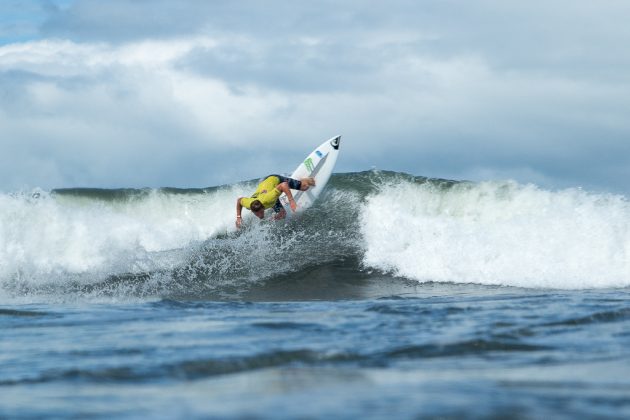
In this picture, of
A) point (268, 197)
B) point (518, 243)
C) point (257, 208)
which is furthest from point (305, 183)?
point (518, 243)

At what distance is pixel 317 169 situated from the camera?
1788 cm

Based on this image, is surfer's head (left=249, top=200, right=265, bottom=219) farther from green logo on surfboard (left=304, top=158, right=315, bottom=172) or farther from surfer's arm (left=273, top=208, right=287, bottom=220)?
green logo on surfboard (left=304, top=158, right=315, bottom=172)

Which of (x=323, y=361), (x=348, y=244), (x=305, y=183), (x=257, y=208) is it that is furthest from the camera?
(x=305, y=183)

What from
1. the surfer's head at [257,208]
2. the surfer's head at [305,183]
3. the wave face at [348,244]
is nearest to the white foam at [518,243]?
the wave face at [348,244]

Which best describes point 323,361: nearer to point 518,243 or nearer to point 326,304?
point 326,304

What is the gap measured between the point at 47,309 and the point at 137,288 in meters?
3.60

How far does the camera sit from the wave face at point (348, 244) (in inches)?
588

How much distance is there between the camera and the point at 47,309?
34.6 feet

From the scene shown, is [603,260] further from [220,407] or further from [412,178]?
[220,407]

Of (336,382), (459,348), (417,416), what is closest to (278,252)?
(459,348)

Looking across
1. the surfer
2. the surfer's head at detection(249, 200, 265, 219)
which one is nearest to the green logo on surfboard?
the surfer

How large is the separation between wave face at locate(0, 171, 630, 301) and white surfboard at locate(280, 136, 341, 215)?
13.9 inches

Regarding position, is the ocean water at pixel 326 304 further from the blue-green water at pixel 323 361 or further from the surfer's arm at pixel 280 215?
the surfer's arm at pixel 280 215

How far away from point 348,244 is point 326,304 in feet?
19.9
